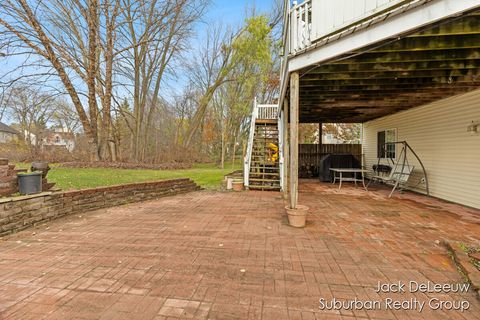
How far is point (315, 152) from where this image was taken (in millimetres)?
12039

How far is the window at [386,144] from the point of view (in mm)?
8849

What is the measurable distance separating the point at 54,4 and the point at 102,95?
4.08 m

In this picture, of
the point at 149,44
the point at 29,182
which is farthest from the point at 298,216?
the point at 149,44

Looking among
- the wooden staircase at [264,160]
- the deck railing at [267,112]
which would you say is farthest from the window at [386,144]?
the deck railing at [267,112]

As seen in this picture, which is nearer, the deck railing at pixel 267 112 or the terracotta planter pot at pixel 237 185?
the terracotta planter pot at pixel 237 185

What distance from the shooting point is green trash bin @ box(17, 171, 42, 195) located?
408cm

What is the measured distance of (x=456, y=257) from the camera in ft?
9.07

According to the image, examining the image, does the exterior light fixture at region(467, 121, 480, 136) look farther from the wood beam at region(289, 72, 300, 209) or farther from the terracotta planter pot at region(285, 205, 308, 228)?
the terracotta planter pot at region(285, 205, 308, 228)

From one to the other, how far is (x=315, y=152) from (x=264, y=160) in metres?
4.23

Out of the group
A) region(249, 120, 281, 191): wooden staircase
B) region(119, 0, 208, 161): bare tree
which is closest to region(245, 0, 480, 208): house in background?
region(249, 120, 281, 191): wooden staircase

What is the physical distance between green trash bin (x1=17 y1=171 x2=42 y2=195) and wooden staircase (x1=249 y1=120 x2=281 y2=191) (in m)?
5.42

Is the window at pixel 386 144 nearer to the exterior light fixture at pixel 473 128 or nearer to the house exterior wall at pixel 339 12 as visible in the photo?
the exterior light fixture at pixel 473 128

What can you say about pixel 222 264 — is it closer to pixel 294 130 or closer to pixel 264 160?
pixel 294 130

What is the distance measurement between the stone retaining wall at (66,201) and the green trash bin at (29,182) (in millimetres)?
141
